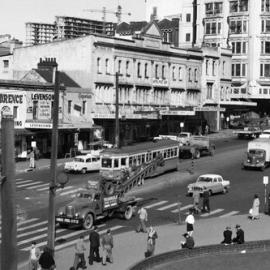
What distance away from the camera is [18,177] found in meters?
49.7

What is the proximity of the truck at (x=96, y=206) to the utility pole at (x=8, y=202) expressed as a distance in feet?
72.0

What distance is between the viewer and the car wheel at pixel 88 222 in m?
31.5

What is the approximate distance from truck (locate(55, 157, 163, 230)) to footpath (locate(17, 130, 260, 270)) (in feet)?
6.72

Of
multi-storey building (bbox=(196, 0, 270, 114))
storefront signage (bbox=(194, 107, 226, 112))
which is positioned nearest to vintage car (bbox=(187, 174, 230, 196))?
storefront signage (bbox=(194, 107, 226, 112))

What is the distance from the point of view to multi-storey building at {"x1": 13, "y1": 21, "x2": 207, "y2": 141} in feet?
227

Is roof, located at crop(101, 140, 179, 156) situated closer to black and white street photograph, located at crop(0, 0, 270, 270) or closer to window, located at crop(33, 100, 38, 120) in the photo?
black and white street photograph, located at crop(0, 0, 270, 270)

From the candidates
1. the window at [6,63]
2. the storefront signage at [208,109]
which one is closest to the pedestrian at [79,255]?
the storefront signage at [208,109]

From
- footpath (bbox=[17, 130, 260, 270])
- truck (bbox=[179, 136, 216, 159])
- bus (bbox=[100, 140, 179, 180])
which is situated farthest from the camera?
truck (bbox=[179, 136, 216, 159])

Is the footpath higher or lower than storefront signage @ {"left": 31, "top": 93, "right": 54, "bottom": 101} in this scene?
lower

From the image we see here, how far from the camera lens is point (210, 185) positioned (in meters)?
42.5

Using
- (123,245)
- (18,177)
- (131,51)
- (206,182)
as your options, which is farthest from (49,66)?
(123,245)

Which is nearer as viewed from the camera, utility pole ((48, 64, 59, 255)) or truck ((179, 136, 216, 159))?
utility pole ((48, 64, 59, 255))

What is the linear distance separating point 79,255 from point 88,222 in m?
8.49

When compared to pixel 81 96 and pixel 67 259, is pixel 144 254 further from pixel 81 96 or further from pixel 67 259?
pixel 81 96
